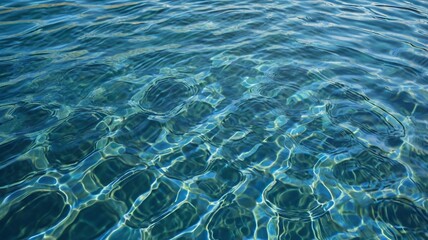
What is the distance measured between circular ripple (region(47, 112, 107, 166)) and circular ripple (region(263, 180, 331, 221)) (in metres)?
1.99

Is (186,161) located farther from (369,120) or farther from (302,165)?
(369,120)

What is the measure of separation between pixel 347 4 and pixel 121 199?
6.49 metres

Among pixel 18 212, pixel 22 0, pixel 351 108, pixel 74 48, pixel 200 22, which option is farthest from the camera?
pixel 22 0

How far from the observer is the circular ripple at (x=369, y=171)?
3.92m

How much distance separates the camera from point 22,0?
7.64 metres

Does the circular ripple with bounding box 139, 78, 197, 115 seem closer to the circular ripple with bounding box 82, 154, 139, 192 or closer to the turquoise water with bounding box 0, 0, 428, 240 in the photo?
the turquoise water with bounding box 0, 0, 428, 240

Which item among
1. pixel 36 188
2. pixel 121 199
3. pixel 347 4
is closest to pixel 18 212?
pixel 36 188

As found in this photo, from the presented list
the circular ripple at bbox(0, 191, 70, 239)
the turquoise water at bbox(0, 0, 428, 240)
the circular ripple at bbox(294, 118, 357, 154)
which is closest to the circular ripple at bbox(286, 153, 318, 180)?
the turquoise water at bbox(0, 0, 428, 240)

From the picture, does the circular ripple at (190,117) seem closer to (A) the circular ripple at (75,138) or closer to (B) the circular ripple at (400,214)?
(A) the circular ripple at (75,138)

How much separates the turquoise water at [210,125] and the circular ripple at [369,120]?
2 cm

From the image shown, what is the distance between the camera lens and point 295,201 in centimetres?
370

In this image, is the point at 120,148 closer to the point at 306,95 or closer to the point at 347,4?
the point at 306,95

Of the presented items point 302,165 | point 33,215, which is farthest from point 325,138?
point 33,215

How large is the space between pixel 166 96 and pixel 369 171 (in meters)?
2.62
